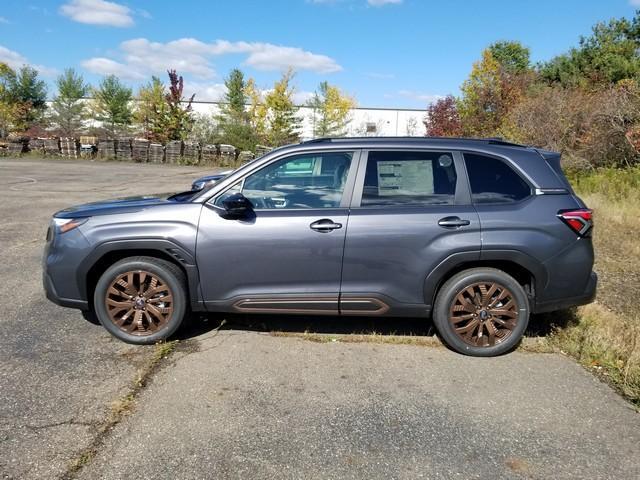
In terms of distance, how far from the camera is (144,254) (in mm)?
4180

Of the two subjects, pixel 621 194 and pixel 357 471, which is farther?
pixel 621 194

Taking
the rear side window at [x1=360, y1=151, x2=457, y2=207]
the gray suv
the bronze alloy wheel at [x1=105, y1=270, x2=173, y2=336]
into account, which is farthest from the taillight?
the bronze alloy wheel at [x1=105, y1=270, x2=173, y2=336]

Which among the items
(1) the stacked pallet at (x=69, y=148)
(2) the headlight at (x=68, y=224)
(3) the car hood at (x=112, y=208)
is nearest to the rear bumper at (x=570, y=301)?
(3) the car hood at (x=112, y=208)

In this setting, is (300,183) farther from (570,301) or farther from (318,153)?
(570,301)

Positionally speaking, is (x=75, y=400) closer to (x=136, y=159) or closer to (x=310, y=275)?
(x=310, y=275)

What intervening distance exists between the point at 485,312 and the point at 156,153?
29.6 meters

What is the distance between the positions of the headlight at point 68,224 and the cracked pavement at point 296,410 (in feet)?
3.12

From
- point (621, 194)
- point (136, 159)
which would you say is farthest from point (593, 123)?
point (136, 159)

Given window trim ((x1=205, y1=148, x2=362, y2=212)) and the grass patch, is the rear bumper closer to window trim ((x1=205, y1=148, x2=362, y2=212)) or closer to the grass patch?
window trim ((x1=205, y1=148, x2=362, y2=212))

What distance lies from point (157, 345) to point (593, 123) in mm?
15147

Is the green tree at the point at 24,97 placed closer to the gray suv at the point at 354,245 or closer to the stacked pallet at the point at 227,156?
the stacked pallet at the point at 227,156

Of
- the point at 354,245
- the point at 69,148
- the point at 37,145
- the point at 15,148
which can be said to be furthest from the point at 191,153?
the point at 354,245

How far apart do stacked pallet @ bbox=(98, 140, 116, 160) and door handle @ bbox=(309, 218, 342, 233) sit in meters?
30.2

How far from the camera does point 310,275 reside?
13.3 feet
